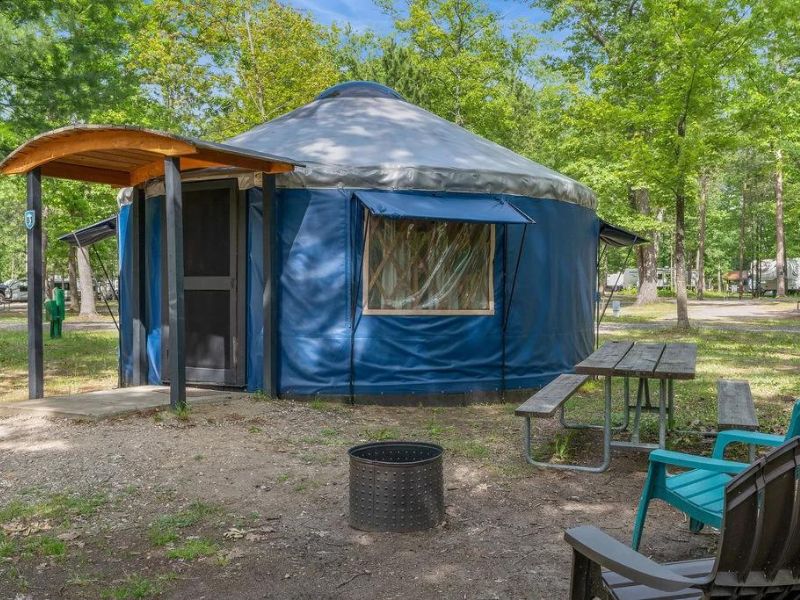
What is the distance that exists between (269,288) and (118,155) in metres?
1.77

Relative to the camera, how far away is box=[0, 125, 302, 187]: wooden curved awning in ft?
18.4

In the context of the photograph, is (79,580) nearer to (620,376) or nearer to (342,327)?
(620,376)

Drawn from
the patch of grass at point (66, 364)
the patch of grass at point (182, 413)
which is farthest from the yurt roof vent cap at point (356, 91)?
the patch of grass at point (182, 413)

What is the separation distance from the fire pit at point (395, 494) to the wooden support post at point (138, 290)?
4.75 metres

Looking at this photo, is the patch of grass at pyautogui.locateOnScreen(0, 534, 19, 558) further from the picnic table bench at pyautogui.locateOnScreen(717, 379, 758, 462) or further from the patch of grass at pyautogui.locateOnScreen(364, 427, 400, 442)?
the picnic table bench at pyautogui.locateOnScreen(717, 379, 758, 462)

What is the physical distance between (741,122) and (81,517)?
13.1m

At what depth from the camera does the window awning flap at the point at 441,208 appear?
6.29 meters

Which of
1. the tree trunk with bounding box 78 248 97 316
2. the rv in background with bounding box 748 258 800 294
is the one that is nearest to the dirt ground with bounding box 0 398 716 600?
the tree trunk with bounding box 78 248 97 316

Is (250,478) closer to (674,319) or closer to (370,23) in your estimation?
(674,319)

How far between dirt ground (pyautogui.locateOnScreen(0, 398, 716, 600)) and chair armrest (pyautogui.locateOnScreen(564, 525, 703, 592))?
1.03 m

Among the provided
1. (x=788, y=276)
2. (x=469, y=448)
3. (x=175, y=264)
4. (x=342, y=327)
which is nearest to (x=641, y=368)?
(x=469, y=448)

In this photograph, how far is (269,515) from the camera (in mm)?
3758

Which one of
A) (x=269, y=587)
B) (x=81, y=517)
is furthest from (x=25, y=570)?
(x=269, y=587)

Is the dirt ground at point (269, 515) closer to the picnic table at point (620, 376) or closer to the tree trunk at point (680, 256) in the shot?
the picnic table at point (620, 376)
